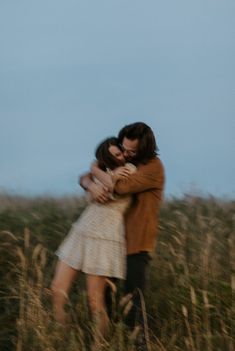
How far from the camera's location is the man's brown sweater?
6.74m

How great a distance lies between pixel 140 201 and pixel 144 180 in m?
0.24

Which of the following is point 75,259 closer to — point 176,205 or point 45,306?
point 45,306

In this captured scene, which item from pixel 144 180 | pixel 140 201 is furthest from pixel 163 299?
pixel 144 180

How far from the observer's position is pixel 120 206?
6.89 metres

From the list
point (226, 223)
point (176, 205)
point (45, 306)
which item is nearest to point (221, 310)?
point (45, 306)

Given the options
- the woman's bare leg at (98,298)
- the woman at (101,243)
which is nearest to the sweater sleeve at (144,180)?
the woman at (101,243)

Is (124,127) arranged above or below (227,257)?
above

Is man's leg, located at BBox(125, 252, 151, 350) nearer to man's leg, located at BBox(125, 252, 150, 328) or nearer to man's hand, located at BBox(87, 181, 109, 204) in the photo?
man's leg, located at BBox(125, 252, 150, 328)

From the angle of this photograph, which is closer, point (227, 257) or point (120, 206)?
point (120, 206)

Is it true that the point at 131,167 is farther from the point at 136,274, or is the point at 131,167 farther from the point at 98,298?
the point at 98,298

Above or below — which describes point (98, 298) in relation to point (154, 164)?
below

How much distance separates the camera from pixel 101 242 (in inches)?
270

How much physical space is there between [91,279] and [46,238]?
100 inches

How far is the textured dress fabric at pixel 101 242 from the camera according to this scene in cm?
686
